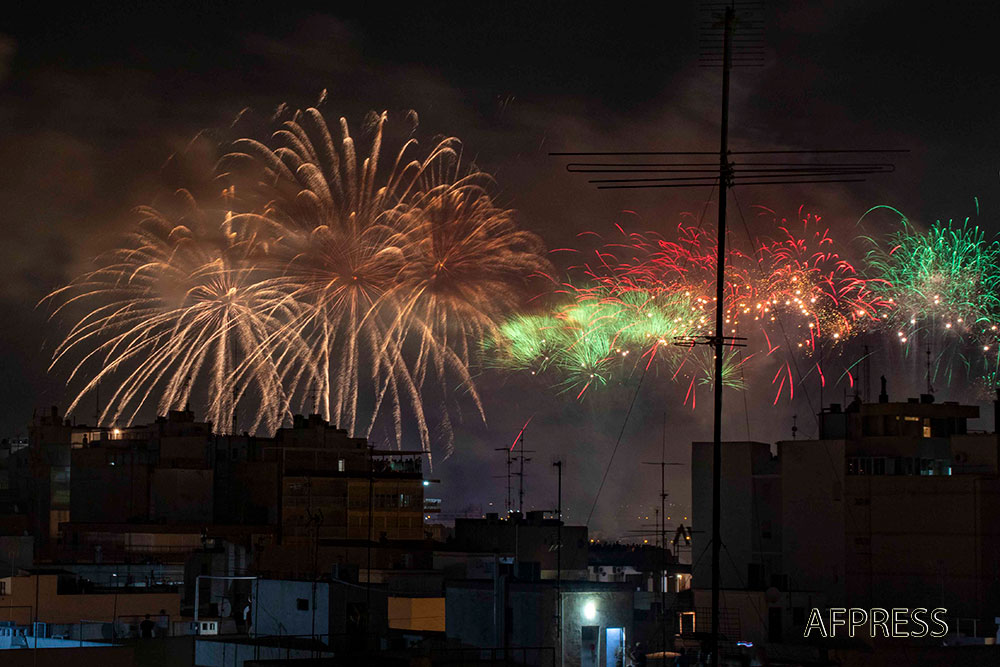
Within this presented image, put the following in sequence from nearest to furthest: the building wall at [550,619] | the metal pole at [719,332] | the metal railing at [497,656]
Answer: the metal pole at [719,332] → the metal railing at [497,656] → the building wall at [550,619]

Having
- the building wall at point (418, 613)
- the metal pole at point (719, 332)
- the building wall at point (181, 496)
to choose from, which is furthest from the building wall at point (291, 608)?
the building wall at point (181, 496)

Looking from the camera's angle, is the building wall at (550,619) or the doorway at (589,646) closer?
the building wall at (550,619)

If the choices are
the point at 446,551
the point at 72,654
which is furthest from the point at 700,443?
the point at 72,654

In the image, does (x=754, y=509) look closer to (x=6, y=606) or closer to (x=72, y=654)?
(x=6, y=606)

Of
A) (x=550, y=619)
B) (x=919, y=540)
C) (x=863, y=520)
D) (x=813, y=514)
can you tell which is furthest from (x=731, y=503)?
(x=550, y=619)

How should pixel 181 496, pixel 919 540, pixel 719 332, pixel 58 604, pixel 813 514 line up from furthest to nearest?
pixel 181 496 → pixel 813 514 → pixel 919 540 → pixel 58 604 → pixel 719 332

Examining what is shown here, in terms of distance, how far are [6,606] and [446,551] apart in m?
28.9

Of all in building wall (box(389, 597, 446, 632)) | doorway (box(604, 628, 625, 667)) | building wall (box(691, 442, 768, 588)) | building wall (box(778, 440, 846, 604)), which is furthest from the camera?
building wall (box(691, 442, 768, 588))

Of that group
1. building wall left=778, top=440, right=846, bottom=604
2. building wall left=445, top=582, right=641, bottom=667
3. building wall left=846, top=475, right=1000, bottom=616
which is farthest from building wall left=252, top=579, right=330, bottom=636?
building wall left=846, top=475, right=1000, bottom=616

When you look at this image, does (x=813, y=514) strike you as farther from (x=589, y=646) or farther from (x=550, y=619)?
(x=550, y=619)

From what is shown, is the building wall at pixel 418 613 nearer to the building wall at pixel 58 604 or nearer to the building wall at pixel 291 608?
the building wall at pixel 291 608

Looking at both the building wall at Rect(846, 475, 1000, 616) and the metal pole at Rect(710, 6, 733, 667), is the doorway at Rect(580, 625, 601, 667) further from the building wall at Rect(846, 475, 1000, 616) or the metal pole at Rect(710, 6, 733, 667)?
the building wall at Rect(846, 475, 1000, 616)

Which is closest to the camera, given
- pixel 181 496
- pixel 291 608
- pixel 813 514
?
pixel 291 608

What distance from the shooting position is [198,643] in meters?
35.6
